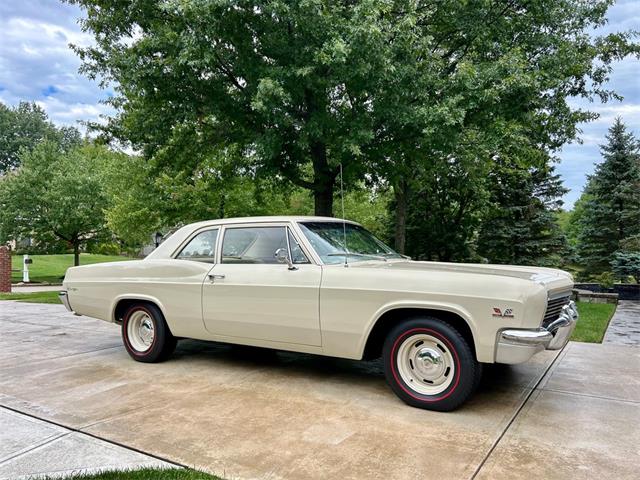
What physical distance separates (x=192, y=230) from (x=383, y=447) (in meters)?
3.53

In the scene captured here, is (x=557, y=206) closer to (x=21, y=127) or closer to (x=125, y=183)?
(x=125, y=183)

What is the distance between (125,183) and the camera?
56.5 feet

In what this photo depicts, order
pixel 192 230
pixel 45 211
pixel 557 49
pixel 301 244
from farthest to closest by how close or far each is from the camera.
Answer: pixel 45 211 < pixel 557 49 < pixel 192 230 < pixel 301 244

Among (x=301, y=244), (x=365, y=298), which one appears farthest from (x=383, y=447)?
(x=301, y=244)

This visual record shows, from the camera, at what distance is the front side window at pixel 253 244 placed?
5.03 metres

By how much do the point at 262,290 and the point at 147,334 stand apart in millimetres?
1974

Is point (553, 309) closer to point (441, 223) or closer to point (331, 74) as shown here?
point (331, 74)

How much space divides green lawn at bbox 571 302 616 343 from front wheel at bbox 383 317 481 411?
4.06m

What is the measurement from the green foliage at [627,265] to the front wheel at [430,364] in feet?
48.7

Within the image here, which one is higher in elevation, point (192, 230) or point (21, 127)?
point (21, 127)

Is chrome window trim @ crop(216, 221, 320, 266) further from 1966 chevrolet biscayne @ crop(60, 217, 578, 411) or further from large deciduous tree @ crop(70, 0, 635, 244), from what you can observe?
large deciduous tree @ crop(70, 0, 635, 244)

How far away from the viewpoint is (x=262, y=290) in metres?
4.81

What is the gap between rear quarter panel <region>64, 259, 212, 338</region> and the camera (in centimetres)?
535

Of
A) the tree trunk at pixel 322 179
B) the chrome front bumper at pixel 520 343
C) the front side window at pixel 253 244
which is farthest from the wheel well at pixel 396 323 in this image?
the tree trunk at pixel 322 179
